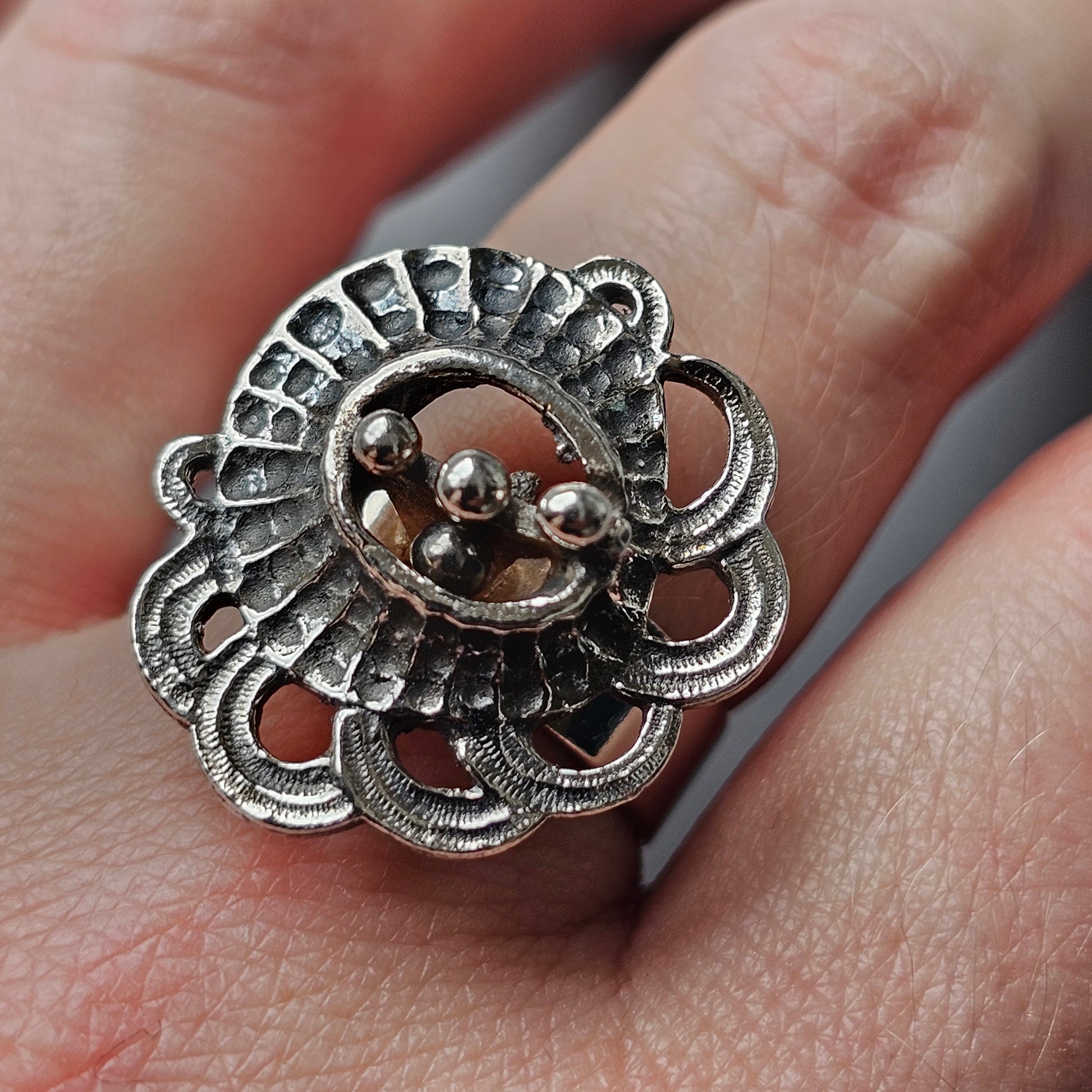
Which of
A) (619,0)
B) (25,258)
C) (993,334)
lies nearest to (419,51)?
(619,0)

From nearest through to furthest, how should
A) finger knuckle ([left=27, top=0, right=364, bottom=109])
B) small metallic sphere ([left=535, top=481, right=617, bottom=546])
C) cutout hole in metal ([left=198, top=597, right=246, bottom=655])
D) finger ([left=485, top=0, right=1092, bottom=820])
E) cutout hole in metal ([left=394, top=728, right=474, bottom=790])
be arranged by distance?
small metallic sphere ([left=535, top=481, right=617, bottom=546]) → cutout hole in metal ([left=394, top=728, right=474, bottom=790]) → cutout hole in metal ([left=198, top=597, right=246, bottom=655]) → finger ([left=485, top=0, right=1092, bottom=820]) → finger knuckle ([left=27, top=0, right=364, bottom=109])

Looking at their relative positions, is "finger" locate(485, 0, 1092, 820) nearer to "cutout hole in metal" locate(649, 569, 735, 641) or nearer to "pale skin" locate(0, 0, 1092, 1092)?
"pale skin" locate(0, 0, 1092, 1092)

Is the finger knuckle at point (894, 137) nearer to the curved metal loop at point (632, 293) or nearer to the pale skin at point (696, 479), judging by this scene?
the pale skin at point (696, 479)

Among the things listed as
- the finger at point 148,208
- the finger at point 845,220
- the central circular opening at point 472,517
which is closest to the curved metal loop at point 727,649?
the central circular opening at point 472,517

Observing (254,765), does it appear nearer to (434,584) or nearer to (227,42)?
(434,584)

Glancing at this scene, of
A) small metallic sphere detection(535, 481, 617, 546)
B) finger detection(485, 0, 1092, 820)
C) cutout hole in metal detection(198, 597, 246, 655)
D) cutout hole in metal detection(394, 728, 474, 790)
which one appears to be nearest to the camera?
small metallic sphere detection(535, 481, 617, 546)

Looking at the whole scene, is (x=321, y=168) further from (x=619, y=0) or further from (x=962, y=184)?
(x=962, y=184)

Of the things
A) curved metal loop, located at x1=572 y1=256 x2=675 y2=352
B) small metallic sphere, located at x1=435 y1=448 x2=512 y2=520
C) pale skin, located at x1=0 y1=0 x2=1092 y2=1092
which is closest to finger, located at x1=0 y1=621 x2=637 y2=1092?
pale skin, located at x1=0 y1=0 x2=1092 y2=1092
